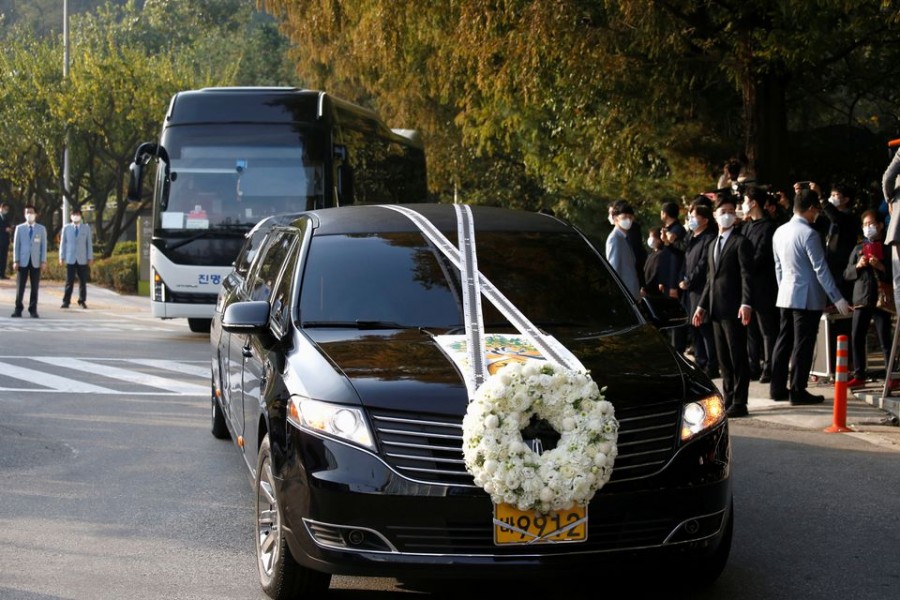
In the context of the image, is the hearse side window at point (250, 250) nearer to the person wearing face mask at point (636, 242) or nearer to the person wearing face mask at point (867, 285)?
the person wearing face mask at point (636, 242)

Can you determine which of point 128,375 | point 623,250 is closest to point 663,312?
point 623,250

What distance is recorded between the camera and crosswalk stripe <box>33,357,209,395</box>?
44.3ft

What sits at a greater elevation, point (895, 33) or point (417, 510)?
point (895, 33)

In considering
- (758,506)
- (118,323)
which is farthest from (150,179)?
(758,506)

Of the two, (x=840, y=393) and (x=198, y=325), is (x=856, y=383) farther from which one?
(x=198, y=325)

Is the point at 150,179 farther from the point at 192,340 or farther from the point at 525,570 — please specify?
the point at 525,570

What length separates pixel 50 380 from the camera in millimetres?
14000

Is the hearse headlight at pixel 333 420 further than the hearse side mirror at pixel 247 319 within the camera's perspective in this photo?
No

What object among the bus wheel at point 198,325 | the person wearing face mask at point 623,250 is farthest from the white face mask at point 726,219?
the bus wheel at point 198,325

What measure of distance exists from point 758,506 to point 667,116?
11.2 metres

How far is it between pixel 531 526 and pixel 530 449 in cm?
30

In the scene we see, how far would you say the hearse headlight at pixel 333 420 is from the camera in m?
5.40

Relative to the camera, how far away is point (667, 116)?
60.5 ft

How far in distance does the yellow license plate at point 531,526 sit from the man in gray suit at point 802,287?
7.01m
